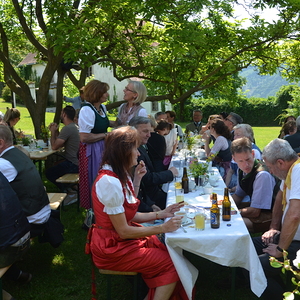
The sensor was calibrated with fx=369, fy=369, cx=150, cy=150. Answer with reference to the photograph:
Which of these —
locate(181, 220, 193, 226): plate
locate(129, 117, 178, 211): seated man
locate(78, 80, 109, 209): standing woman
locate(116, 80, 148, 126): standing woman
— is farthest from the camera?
locate(116, 80, 148, 126): standing woman

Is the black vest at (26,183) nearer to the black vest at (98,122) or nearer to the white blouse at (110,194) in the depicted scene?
the white blouse at (110,194)

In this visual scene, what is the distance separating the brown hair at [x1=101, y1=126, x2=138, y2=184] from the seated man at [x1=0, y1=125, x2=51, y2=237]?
92cm

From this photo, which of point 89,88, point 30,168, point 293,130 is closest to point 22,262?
point 30,168

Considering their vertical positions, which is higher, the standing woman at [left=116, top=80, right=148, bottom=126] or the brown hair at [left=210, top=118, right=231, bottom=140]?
the standing woman at [left=116, top=80, right=148, bottom=126]

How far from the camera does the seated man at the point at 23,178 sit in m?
3.19

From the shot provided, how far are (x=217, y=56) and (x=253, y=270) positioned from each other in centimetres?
748

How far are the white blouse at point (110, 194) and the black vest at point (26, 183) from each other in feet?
3.02

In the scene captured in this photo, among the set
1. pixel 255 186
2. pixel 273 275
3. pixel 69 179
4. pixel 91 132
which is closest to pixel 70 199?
pixel 69 179

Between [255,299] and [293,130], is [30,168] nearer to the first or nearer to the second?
[255,299]

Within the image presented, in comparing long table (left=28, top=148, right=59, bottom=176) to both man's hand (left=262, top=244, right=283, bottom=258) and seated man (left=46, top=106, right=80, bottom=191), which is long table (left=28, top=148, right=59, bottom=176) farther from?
man's hand (left=262, top=244, right=283, bottom=258)

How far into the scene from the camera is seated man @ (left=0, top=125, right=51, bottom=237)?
10.5ft

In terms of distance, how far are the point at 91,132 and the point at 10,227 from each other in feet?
6.05

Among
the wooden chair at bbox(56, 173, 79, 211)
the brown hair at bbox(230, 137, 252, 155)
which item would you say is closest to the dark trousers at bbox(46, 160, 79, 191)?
the wooden chair at bbox(56, 173, 79, 211)

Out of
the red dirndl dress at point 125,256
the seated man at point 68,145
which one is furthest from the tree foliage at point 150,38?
the red dirndl dress at point 125,256
